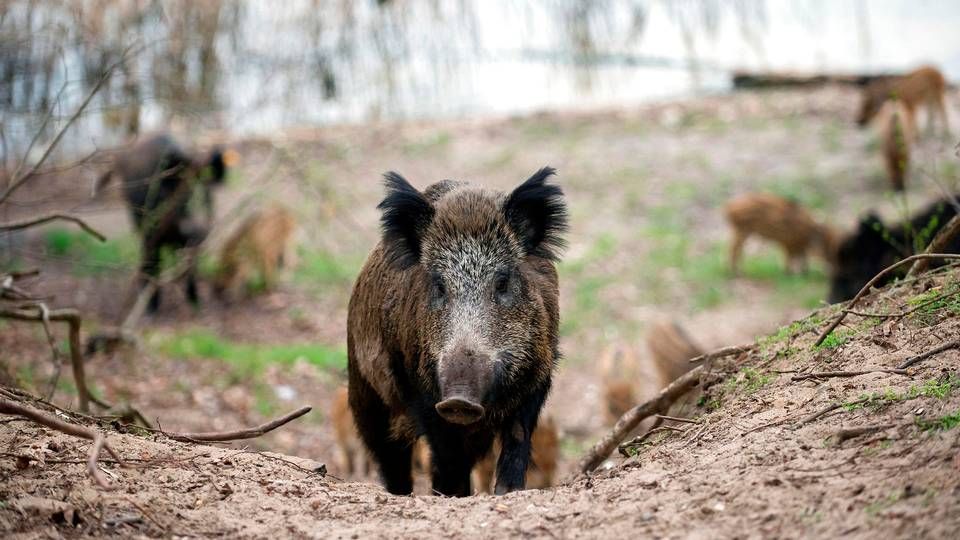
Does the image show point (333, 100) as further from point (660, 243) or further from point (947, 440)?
point (947, 440)

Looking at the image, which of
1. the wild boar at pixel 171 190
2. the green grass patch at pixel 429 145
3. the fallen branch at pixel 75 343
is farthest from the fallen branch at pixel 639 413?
the green grass patch at pixel 429 145

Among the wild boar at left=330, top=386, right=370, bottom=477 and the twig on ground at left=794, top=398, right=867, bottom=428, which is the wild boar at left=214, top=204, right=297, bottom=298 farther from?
the twig on ground at left=794, top=398, right=867, bottom=428

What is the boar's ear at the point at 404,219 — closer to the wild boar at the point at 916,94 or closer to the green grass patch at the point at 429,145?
the green grass patch at the point at 429,145

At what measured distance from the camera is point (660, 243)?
16359mm

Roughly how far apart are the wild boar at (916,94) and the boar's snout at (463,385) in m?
16.1

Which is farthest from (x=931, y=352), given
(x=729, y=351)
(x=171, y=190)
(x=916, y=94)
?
(x=916, y=94)

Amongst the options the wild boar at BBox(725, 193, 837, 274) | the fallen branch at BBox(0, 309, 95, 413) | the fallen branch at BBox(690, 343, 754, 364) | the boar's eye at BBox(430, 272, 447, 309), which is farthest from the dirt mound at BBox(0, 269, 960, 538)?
the wild boar at BBox(725, 193, 837, 274)

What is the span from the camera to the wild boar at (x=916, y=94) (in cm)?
1842

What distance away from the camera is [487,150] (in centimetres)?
1912

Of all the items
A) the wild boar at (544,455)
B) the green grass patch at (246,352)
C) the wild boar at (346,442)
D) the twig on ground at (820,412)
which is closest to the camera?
the twig on ground at (820,412)

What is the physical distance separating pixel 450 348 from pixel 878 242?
909cm

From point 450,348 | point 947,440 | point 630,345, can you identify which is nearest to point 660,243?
point 630,345

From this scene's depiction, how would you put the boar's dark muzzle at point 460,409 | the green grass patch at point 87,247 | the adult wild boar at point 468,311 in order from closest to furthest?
1. the boar's dark muzzle at point 460,409
2. the adult wild boar at point 468,311
3. the green grass patch at point 87,247

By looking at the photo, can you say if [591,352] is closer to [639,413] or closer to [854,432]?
[639,413]
